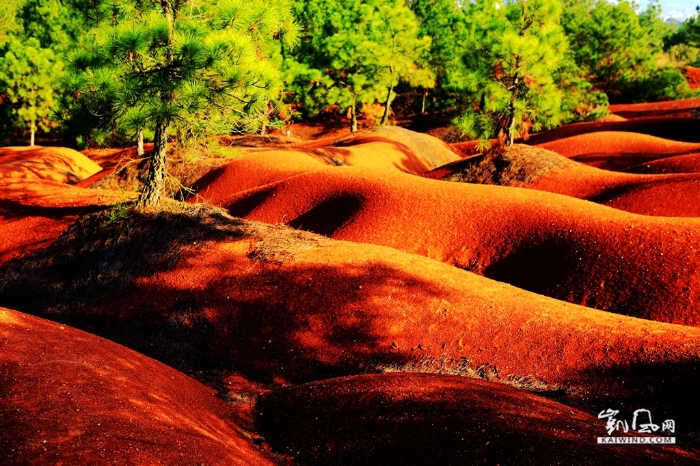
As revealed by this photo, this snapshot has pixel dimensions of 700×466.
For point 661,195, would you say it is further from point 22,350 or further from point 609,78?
point 609,78

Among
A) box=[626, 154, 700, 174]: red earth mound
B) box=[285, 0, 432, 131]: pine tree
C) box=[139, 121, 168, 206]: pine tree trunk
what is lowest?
box=[139, 121, 168, 206]: pine tree trunk

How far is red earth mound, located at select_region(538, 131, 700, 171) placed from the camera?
2399 centimetres

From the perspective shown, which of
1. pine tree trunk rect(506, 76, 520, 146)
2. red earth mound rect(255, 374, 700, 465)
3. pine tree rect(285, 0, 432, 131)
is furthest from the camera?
pine tree rect(285, 0, 432, 131)

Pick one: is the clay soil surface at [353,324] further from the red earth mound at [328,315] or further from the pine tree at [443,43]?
the pine tree at [443,43]

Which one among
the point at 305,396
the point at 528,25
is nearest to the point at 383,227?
the point at 305,396

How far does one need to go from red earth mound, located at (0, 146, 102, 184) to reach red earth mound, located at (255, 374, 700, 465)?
78.2 feet

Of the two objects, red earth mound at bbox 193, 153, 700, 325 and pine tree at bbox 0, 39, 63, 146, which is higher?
pine tree at bbox 0, 39, 63, 146

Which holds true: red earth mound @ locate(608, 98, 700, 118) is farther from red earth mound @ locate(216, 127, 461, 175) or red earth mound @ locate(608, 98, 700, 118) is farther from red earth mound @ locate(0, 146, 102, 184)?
red earth mound @ locate(0, 146, 102, 184)

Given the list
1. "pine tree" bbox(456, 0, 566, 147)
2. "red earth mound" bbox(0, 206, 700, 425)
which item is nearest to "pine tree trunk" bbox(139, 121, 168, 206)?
"red earth mound" bbox(0, 206, 700, 425)

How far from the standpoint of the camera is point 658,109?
39.0m

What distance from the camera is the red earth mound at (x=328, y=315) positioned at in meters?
7.19

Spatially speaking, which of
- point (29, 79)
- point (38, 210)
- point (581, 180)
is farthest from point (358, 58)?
point (38, 210)

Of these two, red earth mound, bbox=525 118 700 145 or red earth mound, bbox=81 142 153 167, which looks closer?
red earth mound, bbox=525 118 700 145

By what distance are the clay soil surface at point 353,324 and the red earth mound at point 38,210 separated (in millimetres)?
80
